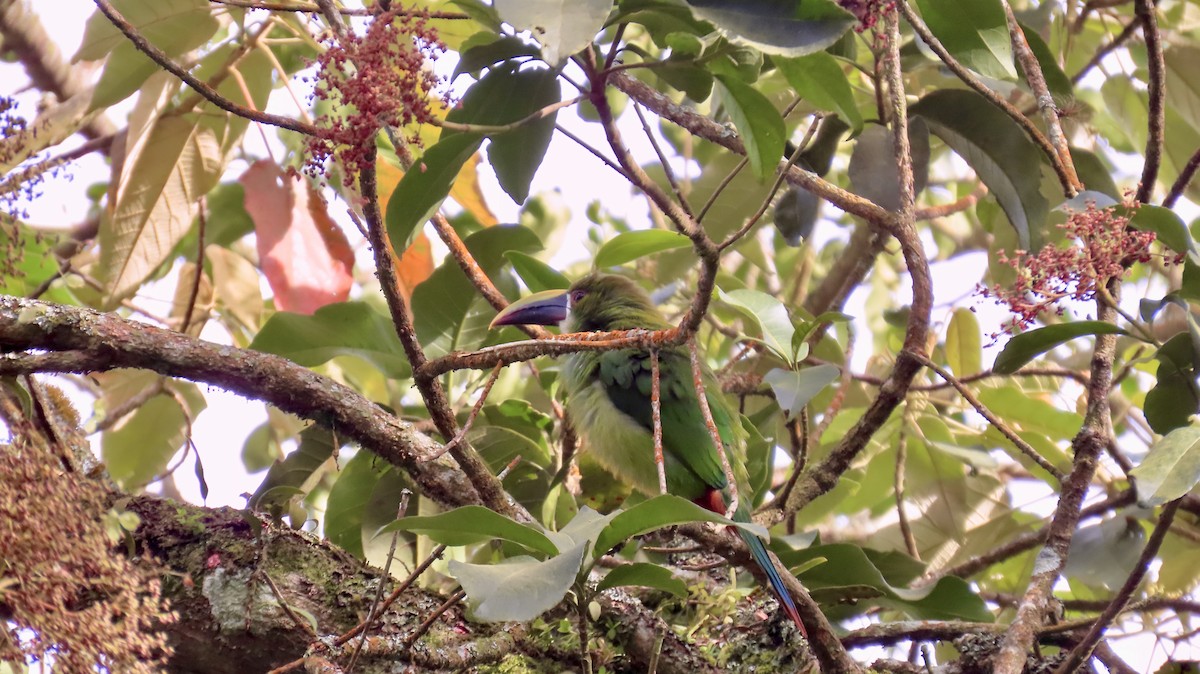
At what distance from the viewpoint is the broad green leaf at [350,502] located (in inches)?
A: 116

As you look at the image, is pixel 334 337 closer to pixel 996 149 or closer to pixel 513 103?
pixel 513 103

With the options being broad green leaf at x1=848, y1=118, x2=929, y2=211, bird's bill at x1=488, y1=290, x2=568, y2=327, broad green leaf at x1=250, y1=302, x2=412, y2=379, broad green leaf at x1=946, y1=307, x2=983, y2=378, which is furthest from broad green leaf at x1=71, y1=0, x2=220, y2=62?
broad green leaf at x1=946, y1=307, x2=983, y2=378

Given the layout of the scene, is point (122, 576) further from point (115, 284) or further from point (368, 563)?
point (115, 284)

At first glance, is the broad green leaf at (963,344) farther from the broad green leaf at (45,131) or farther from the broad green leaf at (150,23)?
the broad green leaf at (45,131)

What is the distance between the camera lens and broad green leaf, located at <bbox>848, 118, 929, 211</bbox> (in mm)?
2850

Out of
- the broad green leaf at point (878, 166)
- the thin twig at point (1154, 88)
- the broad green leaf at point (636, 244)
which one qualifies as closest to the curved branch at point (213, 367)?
the broad green leaf at point (636, 244)

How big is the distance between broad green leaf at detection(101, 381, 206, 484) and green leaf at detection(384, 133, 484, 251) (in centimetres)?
179

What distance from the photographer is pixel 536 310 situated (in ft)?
11.1

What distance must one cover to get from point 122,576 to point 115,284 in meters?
1.83

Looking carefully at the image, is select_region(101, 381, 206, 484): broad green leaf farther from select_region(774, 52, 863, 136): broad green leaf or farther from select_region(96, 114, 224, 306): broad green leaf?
select_region(774, 52, 863, 136): broad green leaf

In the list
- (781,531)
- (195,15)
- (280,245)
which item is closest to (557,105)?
(195,15)

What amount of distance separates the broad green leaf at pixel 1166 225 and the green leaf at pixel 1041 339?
0.72 feet

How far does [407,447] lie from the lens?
7.89 ft

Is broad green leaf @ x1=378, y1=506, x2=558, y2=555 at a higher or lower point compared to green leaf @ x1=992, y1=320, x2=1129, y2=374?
lower
